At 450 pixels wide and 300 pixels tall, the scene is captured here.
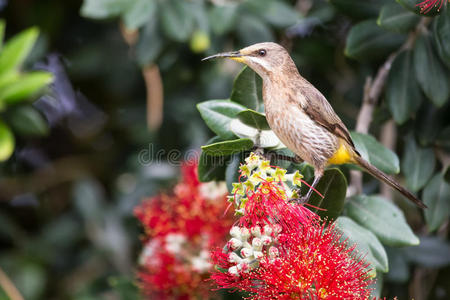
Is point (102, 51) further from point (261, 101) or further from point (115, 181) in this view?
point (261, 101)

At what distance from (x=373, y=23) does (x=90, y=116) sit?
2327 millimetres

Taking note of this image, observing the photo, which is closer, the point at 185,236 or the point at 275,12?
the point at 185,236

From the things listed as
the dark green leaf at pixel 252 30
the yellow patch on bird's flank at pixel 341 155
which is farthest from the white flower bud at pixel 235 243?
the dark green leaf at pixel 252 30

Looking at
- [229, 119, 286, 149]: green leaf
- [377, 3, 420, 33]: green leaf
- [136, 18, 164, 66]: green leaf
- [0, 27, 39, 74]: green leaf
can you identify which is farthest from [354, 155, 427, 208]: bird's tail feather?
[0, 27, 39, 74]: green leaf

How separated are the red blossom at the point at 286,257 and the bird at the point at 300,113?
0.78ft

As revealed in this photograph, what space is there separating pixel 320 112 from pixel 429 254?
1.11 m

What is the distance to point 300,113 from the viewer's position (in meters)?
1.82

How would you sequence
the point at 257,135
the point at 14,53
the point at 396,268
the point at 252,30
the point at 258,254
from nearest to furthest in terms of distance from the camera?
the point at 258,254 < the point at 257,135 < the point at 396,268 < the point at 14,53 < the point at 252,30

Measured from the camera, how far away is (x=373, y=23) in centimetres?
221

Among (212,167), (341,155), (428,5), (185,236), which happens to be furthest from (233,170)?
(428,5)

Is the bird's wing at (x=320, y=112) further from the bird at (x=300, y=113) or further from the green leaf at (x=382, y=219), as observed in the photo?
the green leaf at (x=382, y=219)

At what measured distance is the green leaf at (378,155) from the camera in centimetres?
188

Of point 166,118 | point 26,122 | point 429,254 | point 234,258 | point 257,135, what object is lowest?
point 429,254

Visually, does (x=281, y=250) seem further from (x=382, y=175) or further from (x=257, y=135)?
(x=382, y=175)
